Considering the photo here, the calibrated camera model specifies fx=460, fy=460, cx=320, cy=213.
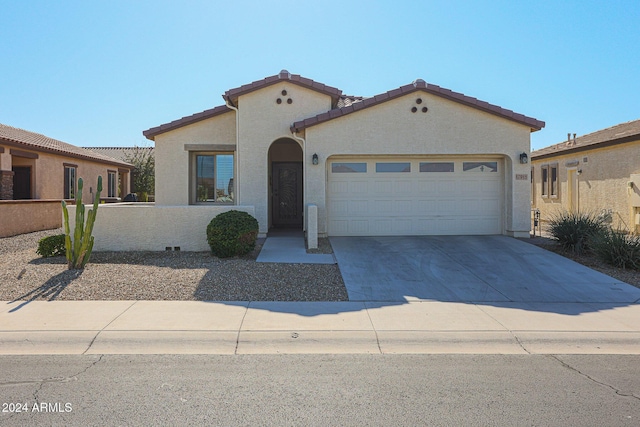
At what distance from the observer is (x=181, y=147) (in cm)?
1542

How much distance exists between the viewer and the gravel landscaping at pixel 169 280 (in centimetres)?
809

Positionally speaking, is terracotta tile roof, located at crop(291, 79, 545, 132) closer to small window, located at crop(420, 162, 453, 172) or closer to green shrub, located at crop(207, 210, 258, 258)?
small window, located at crop(420, 162, 453, 172)

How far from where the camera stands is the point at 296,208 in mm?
17328

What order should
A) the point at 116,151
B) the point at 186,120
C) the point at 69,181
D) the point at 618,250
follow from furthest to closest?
the point at 116,151
the point at 69,181
the point at 186,120
the point at 618,250

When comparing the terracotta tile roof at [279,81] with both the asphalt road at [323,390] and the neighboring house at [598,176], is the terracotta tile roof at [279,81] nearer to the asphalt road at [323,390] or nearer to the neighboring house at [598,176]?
the asphalt road at [323,390]

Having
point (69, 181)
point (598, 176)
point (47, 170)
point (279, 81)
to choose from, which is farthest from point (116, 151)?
point (598, 176)

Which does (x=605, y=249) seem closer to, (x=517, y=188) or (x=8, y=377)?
(x=517, y=188)

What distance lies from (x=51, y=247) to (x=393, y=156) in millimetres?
9415

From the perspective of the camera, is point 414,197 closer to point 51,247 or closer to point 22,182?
point 51,247

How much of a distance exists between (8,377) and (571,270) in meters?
10.4

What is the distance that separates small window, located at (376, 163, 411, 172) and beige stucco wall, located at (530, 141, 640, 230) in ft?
28.6

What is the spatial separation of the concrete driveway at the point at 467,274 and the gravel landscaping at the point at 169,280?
78cm

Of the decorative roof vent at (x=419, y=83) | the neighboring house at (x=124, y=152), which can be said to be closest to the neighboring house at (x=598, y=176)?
the decorative roof vent at (x=419, y=83)

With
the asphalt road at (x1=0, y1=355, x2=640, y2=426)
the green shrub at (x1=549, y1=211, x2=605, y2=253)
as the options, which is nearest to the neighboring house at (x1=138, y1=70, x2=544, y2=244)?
the green shrub at (x1=549, y1=211, x2=605, y2=253)
